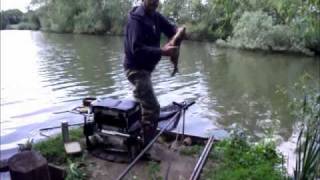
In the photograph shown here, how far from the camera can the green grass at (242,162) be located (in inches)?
171

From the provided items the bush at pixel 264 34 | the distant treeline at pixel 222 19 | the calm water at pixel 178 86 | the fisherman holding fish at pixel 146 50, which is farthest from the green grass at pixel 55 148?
the bush at pixel 264 34

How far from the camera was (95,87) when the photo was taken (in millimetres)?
14172

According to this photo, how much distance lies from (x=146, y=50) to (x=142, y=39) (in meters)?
0.14

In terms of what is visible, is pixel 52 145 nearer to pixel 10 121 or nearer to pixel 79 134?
pixel 79 134

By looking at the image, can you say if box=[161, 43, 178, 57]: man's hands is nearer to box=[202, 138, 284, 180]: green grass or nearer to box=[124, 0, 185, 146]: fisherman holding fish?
box=[124, 0, 185, 146]: fisherman holding fish

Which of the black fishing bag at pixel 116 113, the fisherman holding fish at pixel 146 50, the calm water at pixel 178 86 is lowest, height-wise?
the calm water at pixel 178 86

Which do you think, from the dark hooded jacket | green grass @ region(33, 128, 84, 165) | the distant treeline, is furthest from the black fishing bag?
the distant treeline

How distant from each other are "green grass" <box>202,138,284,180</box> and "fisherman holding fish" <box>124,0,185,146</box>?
843mm

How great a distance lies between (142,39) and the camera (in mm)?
→ 4234

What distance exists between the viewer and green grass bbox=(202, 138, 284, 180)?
433 centimetres

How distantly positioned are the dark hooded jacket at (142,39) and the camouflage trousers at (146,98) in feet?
0.28

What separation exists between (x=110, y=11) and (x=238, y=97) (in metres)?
22.7

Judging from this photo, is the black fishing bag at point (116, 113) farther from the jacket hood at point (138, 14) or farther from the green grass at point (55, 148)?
the jacket hood at point (138, 14)

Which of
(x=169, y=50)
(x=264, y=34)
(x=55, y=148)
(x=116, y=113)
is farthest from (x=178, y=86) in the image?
(x=264, y=34)
